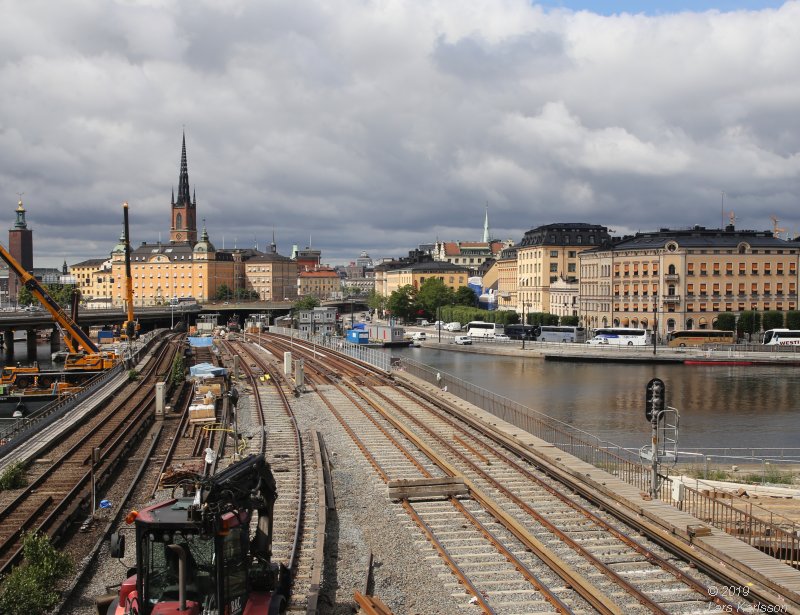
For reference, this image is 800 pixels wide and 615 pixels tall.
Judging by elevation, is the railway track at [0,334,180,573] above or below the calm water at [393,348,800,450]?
above

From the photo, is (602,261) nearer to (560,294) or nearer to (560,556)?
(560,294)

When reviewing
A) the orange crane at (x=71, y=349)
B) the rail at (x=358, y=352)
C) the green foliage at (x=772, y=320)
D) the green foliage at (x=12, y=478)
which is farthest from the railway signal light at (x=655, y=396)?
the green foliage at (x=772, y=320)

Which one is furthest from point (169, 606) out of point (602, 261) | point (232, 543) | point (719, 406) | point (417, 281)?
point (417, 281)

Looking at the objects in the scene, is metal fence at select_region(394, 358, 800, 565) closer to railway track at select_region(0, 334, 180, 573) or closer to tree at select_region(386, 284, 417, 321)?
railway track at select_region(0, 334, 180, 573)

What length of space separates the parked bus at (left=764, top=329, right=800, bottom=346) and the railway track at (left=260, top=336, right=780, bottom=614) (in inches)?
2523

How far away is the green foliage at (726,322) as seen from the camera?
8894 cm

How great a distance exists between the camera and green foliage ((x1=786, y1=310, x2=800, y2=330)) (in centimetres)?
8706

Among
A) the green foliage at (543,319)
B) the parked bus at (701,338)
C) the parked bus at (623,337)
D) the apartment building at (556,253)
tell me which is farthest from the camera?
the apartment building at (556,253)

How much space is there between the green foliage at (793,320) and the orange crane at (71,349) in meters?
66.4

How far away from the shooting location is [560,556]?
14.6 meters

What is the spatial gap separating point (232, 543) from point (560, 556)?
7332 mm

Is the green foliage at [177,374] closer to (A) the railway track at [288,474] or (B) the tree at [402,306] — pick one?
(A) the railway track at [288,474]

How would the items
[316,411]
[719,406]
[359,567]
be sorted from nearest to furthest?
[359,567] < [316,411] < [719,406]

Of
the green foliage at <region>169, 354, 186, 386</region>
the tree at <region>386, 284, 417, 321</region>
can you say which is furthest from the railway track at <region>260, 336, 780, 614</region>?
the tree at <region>386, 284, 417, 321</region>
